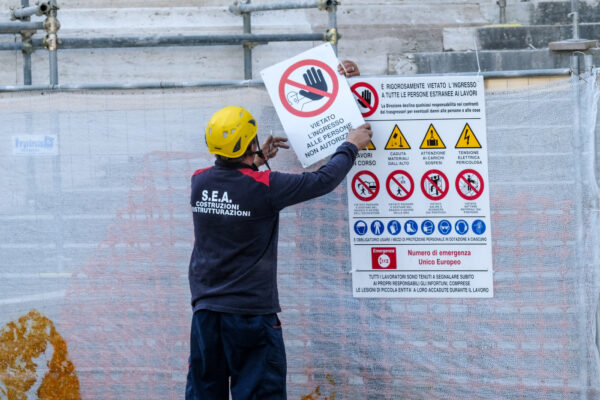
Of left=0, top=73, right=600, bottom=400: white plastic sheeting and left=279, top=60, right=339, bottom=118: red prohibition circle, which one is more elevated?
left=279, top=60, right=339, bottom=118: red prohibition circle

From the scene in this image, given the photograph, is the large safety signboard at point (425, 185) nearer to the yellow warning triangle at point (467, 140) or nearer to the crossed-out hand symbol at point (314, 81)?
the yellow warning triangle at point (467, 140)

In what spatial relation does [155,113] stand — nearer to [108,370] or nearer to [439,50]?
[108,370]

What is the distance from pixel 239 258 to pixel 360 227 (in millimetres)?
821

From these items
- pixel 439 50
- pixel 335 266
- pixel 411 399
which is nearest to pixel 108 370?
pixel 335 266

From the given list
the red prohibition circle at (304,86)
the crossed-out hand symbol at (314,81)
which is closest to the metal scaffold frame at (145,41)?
the red prohibition circle at (304,86)

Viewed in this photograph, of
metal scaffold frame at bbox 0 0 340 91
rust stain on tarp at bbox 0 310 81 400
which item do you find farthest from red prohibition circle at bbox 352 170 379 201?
rust stain on tarp at bbox 0 310 81 400

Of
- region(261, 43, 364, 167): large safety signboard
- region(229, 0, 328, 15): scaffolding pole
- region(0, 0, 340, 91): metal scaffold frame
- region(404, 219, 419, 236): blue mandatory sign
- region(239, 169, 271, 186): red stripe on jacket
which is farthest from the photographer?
region(229, 0, 328, 15): scaffolding pole

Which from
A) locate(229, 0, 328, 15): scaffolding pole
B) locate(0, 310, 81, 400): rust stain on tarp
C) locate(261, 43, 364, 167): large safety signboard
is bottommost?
locate(0, 310, 81, 400): rust stain on tarp

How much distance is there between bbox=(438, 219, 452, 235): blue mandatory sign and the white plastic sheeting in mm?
267

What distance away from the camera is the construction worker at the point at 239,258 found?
385 cm

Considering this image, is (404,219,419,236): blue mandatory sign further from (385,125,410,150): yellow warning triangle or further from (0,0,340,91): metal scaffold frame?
(0,0,340,91): metal scaffold frame

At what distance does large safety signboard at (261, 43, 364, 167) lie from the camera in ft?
13.9

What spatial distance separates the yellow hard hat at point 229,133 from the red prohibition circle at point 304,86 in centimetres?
43

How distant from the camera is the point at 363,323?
4.45 metres
